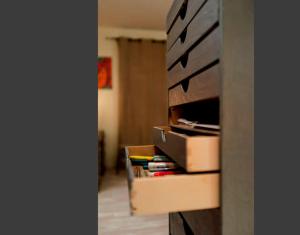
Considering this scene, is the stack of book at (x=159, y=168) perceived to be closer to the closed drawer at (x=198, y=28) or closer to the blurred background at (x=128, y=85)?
the closed drawer at (x=198, y=28)

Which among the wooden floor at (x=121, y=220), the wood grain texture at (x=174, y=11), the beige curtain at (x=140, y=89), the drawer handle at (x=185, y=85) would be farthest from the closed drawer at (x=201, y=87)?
the beige curtain at (x=140, y=89)

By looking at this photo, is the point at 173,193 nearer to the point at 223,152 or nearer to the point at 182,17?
the point at 223,152

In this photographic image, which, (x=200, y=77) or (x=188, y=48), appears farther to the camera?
(x=188, y=48)

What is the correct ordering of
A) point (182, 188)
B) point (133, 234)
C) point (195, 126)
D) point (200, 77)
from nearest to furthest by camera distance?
1. point (182, 188)
2. point (200, 77)
3. point (195, 126)
4. point (133, 234)

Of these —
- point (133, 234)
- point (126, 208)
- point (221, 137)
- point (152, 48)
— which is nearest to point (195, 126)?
point (221, 137)

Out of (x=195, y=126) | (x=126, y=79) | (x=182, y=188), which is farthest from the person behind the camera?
(x=126, y=79)

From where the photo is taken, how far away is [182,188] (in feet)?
2.27

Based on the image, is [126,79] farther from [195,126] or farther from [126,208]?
[195,126]

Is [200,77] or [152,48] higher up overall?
[152,48]

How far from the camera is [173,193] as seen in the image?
27.1 inches

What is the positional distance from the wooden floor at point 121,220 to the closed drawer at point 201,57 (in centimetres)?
123

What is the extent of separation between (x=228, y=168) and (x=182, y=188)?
0.51 ft

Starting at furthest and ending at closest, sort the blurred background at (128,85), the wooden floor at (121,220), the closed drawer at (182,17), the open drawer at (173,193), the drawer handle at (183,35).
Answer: the blurred background at (128,85) → the wooden floor at (121,220) → the drawer handle at (183,35) → the closed drawer at (182,17) → the open drawer at (173,193)

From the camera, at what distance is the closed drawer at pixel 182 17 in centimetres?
92
